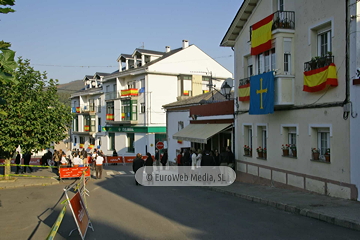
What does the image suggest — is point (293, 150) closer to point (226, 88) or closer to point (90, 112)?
point (226, 88)

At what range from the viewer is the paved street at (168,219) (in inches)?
310

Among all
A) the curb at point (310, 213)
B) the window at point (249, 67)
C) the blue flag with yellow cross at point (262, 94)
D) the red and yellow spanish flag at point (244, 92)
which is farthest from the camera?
the window at point (249, 67)

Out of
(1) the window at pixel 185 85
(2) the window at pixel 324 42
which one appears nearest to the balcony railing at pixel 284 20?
Answer: (2) the window at pixel 324 42

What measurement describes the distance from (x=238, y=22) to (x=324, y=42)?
6.69 meters

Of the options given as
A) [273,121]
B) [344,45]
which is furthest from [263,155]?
[344,45]

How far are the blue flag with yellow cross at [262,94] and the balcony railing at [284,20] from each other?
1.96 metres

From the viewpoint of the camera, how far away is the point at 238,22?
1845 cm

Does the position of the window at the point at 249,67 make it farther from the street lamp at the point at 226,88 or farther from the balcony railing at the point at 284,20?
the balcony railing at the point at 284,20

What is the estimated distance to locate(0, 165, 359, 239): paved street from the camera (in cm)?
787

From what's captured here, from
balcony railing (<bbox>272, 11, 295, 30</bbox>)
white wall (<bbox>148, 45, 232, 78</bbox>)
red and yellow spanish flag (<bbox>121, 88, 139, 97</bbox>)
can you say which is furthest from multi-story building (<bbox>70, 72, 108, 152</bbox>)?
balcony railing (<bbox>272, 11, 295, 30</bbox>)

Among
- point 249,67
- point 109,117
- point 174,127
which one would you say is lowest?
point 174,127

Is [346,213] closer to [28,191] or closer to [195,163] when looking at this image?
[195,163]

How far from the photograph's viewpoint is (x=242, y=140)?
1894 centimetres

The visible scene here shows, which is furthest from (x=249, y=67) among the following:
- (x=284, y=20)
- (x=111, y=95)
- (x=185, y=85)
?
(x=111, y=95)
